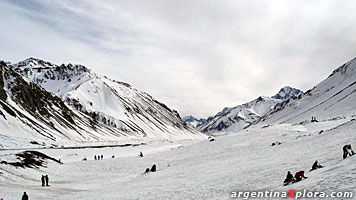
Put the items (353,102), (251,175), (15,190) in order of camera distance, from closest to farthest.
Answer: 1. (251,175)
2. (15,190)
3. (353,102)

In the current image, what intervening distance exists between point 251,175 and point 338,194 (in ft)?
42.2

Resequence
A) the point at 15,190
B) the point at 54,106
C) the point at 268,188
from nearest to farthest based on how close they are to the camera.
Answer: the point at 268,188, the point at 15,190, the point at 54,106

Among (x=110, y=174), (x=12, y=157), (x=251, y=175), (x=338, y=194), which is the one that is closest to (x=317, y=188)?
(x=338, y=194)

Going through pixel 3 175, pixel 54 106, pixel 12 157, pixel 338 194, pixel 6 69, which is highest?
pixel 6 69

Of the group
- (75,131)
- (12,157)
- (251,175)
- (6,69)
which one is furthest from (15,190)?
(6,69)

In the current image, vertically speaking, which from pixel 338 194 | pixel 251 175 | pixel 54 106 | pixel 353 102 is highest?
pixel 54 106

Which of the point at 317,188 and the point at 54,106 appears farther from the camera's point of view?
the point at 54,106

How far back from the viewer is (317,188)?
51.0ft

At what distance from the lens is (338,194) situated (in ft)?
44.0

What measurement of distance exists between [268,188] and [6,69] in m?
178

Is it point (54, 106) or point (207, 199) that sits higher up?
point (54, 106)

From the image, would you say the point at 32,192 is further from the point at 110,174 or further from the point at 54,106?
the point at 54,106

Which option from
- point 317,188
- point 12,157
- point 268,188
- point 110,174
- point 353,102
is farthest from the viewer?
point 353,102

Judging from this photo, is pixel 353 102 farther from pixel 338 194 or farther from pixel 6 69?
pixel 6 69
